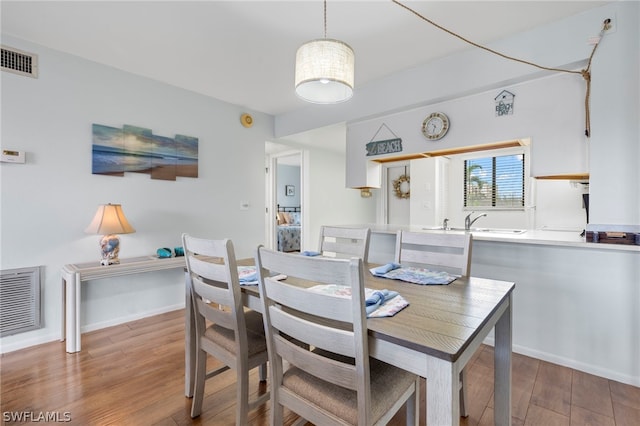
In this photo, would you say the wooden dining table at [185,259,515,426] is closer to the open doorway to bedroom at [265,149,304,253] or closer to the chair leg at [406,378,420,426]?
the chair leg at [406,378,420,426]

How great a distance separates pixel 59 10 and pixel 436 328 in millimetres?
2901

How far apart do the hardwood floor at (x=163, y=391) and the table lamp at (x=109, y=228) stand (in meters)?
0.72

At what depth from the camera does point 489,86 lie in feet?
7.94

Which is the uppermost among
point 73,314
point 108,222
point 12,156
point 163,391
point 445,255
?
point 12,156

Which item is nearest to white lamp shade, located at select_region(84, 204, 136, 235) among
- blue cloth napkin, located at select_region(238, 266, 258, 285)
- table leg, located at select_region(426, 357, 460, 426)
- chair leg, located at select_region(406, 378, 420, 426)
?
blue cloth napkin, located at select_region(238, 266, 258, 285)

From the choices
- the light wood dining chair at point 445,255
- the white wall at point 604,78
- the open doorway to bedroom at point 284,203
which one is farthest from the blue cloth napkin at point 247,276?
the open doorway to bedroom at point 284,203

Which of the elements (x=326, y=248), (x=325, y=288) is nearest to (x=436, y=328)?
(x=325, y=288)

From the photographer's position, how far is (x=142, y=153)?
117 inches

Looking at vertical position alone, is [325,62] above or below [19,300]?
above

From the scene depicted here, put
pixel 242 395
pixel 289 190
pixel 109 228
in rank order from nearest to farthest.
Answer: pixel 242 395 < pixel 109 228 < pixel 289 190

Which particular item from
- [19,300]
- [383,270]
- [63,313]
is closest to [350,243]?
[383,270]

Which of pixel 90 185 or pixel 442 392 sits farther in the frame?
pixel 90 185

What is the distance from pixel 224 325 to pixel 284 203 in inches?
279

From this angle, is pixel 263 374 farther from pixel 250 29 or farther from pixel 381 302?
pixel 250 29
